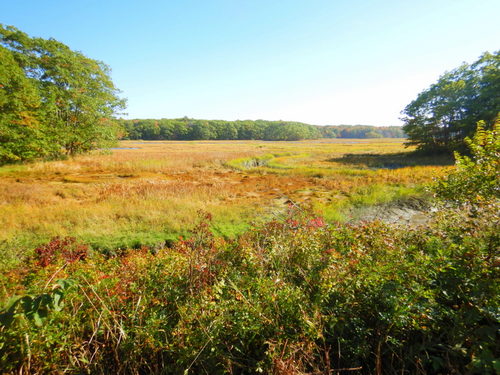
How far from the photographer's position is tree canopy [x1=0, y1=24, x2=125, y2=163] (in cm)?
1667

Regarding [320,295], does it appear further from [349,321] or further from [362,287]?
[362,287]

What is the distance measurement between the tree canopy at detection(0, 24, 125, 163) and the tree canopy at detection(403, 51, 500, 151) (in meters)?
42.5

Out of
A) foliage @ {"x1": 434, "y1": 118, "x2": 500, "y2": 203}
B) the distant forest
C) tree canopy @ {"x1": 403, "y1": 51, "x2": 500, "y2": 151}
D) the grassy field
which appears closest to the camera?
foliage @ {"x1": 434, "y1": 118, "x2": 500, "y2": 203}

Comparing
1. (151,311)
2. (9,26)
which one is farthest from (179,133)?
(151,311)

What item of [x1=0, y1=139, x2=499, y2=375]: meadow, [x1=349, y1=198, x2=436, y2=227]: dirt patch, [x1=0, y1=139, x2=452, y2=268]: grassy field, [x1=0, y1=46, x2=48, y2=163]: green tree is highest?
[x1=0, y1=46, x2=48, y2=163]: green tree

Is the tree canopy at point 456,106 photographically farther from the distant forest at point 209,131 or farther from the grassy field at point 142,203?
the distant forest at point 209,131

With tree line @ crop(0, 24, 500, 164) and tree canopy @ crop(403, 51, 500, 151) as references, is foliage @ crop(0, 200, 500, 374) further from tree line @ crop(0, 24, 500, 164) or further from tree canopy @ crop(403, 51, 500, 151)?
tree canopy @ crop(403, 51, 500, 151)

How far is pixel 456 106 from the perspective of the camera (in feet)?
96.5

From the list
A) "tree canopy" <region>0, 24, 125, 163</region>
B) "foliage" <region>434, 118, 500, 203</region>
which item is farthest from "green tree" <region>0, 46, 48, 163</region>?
"foliage" <region>434, 118, 500, 203</region>

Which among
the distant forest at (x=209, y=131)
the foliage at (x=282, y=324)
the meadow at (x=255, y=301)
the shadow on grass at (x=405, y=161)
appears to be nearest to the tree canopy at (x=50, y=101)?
the meadow at (x=255, y=301)

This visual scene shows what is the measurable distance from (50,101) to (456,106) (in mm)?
46416

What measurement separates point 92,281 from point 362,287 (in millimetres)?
4617

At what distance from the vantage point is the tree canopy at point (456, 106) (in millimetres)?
25906

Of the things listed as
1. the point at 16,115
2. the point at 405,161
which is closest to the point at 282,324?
the point at 16,115
